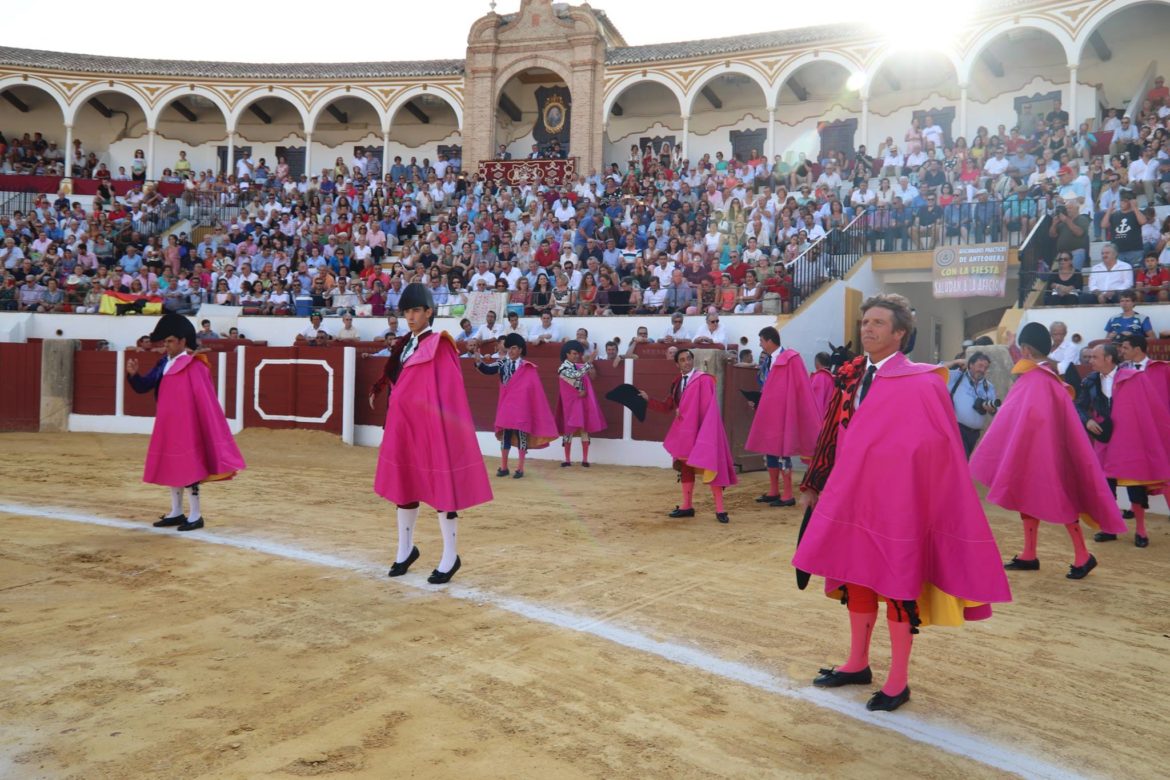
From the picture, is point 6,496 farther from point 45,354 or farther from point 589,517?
point 45,354

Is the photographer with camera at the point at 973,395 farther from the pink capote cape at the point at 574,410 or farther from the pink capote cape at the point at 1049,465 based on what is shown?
the pink capote cape at the point at 574,410

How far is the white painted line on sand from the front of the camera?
8.85 ft

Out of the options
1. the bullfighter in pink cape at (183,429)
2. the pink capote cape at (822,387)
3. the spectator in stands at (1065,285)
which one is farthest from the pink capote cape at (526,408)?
the spectator in stands at (1065,285)

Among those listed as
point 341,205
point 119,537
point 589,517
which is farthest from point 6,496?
point 341,205

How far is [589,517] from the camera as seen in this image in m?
7.22

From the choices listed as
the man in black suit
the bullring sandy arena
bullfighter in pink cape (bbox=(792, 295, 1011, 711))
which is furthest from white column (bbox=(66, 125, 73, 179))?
bullfighter in pink cape (bbox=(792, 295, 1011, 711))

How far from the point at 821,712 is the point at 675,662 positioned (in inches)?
25.5

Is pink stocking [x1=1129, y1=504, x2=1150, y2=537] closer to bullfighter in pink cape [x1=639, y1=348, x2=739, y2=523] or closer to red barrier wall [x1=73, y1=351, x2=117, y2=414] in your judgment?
bullfighter in pink cape [x1=639, y1=348, x2=739, y2=523]

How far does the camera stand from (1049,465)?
5176 millimetres

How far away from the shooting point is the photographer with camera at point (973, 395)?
8.66 meters

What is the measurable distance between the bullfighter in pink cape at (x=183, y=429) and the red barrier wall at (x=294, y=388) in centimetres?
661

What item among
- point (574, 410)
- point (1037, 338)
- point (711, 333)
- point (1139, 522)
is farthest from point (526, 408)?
point (1139, 522)

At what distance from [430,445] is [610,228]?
11.8m

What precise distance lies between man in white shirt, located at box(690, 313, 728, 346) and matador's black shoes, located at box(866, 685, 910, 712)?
29.1 feet
